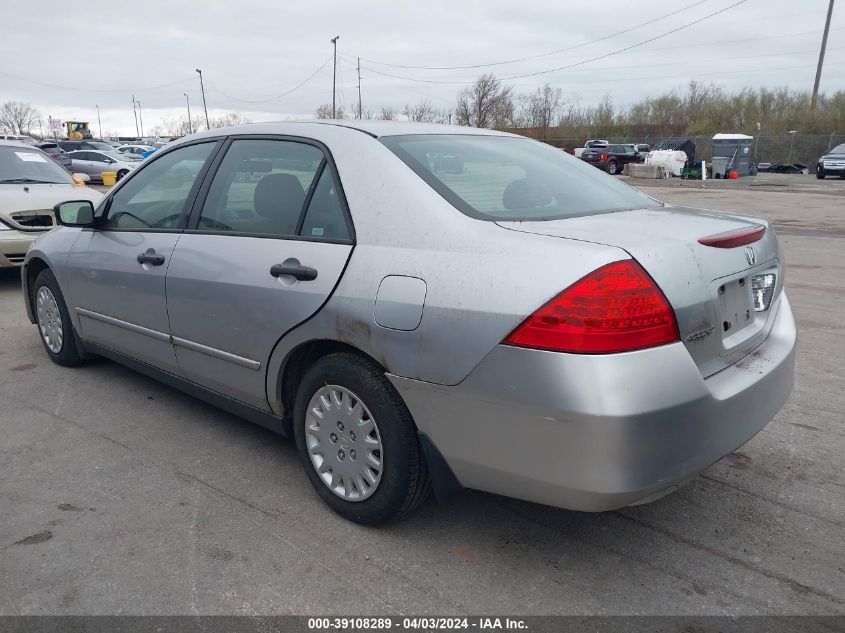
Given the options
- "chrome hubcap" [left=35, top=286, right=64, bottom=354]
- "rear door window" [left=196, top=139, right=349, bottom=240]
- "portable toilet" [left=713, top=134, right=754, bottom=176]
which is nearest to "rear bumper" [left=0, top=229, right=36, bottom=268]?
"chrome hubcap" [left=35, top=286, right=64, bottom=354]

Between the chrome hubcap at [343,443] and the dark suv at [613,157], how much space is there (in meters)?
36.6

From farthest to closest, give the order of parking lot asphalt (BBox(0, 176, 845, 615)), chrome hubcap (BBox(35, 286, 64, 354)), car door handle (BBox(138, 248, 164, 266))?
1. chrome hubcap (BBox(35, 286, 64, 354))
2. car door handle (BBox(138, 248, 164, 266))
3. parking lot asphalt (BBox(0, 176, 845, 615))

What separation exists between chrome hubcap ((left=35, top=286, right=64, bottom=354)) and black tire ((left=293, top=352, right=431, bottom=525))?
2.79m

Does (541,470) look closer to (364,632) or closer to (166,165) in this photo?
(364,632)

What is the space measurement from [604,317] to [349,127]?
5.11ft

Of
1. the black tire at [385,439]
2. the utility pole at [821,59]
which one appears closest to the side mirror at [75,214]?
the black tire at [385,439]

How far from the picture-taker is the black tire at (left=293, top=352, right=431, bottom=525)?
2438mm

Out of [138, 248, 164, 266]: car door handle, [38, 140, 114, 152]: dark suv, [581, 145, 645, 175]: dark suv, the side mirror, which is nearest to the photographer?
[138, 248, 164, 266]: car door handle

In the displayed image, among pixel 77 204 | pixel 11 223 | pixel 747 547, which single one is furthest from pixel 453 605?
pixel 11 223

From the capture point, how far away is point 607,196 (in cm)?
308

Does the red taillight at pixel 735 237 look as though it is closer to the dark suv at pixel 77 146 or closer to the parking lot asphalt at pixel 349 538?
the parking lot asphalt at pixel 349 538

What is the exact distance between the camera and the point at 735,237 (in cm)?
245

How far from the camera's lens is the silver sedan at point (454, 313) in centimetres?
205

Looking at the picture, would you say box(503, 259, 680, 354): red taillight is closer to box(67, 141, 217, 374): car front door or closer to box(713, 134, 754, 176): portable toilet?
box(67, 141, 217, 374): car front door
